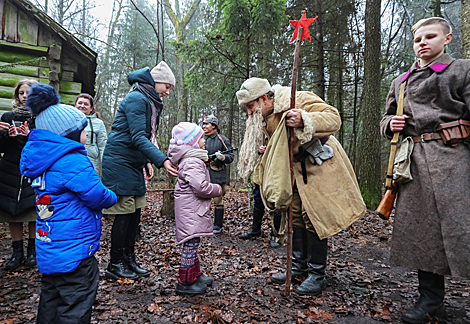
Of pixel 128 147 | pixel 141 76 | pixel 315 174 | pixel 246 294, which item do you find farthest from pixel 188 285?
pixel 141 76

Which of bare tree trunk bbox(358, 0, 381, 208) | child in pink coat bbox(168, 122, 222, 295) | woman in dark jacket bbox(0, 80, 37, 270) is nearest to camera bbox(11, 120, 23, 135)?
woman in dark jacket bbox(0, 80, 37, 270)

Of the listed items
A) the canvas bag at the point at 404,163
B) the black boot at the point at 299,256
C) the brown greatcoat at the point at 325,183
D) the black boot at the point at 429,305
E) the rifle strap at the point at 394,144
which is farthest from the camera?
the black boot at the point at 299,256

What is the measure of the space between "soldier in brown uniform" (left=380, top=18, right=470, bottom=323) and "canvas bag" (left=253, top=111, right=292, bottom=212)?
1062 millimetres

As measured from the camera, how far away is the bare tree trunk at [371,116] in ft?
24.6

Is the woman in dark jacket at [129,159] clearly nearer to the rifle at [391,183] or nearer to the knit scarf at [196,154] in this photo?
the knit scarf at [196,154]

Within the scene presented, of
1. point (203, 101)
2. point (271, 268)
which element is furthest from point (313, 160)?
point (203, 101)

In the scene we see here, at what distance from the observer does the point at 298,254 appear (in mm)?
3459

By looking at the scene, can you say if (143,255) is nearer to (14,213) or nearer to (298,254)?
(14,213)

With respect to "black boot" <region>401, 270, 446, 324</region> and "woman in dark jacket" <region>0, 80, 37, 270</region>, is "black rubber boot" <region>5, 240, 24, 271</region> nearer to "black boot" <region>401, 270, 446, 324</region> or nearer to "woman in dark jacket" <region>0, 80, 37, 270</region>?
"woman in dark jacket" <region>0, 80, 37, 270</region>

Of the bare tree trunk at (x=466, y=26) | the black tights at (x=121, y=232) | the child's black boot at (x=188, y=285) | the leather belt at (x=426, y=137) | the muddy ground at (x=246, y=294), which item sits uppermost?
the bare tree trunk at (x=466, y=26)

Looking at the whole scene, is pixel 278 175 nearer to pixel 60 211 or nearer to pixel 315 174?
pixel 315 174

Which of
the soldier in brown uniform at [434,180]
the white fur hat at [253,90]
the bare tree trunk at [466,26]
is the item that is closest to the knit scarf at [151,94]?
the white fur hat at [253,90]

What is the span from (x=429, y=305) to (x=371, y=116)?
6176 mm

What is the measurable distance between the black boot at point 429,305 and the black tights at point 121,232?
120 inches
